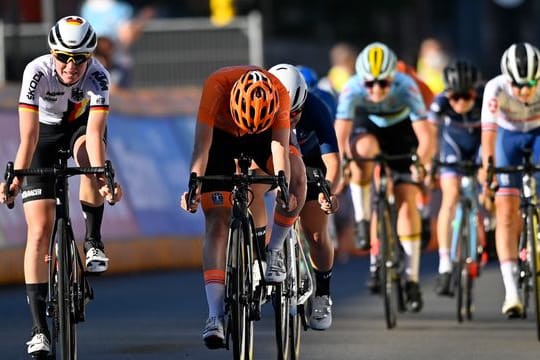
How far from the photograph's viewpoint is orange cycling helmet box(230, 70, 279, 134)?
1155 centimetres

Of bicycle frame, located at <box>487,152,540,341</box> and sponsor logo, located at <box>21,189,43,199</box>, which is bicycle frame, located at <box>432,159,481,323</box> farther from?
sponsor logo, located at <box>21,189,43,199</box>

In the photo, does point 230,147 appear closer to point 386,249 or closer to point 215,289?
point 215,289

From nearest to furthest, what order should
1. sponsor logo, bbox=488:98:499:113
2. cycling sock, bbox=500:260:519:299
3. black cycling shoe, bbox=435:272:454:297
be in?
sponsor logo, bbox=488:98:499:113 → cycling sock, bbox=500:260:519:299 → black cycling shoe, bbox=435:272:454:297

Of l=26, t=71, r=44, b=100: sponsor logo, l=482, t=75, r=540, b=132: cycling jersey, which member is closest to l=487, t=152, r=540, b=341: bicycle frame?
l=482, t=75, r=540, b=132: cycling jersey

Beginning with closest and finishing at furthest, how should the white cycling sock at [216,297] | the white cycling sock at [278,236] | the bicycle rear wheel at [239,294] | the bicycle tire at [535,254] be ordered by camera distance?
the bicycle rear wheel at [239,294], the white cycling sock at [216,297], the white cycling sock at [278,236], the bicycle tire at [535,254]

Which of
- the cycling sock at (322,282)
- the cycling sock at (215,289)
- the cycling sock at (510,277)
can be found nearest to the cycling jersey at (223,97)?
the cycling sock at (215,289)

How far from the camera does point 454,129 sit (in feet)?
57.8

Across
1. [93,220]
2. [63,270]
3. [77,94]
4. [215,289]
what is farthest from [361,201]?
[63,270]

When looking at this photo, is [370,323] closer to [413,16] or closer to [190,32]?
[190,32]

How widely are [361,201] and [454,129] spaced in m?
1.03

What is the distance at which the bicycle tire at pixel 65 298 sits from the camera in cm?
1139

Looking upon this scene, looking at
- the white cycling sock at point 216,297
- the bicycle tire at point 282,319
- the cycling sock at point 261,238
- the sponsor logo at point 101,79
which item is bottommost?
the bicycle tire at point 282,319

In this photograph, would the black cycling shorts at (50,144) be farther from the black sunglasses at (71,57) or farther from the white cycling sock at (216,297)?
the white cycling sock at (216,297)

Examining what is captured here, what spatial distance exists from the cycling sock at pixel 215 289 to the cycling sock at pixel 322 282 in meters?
1.71
